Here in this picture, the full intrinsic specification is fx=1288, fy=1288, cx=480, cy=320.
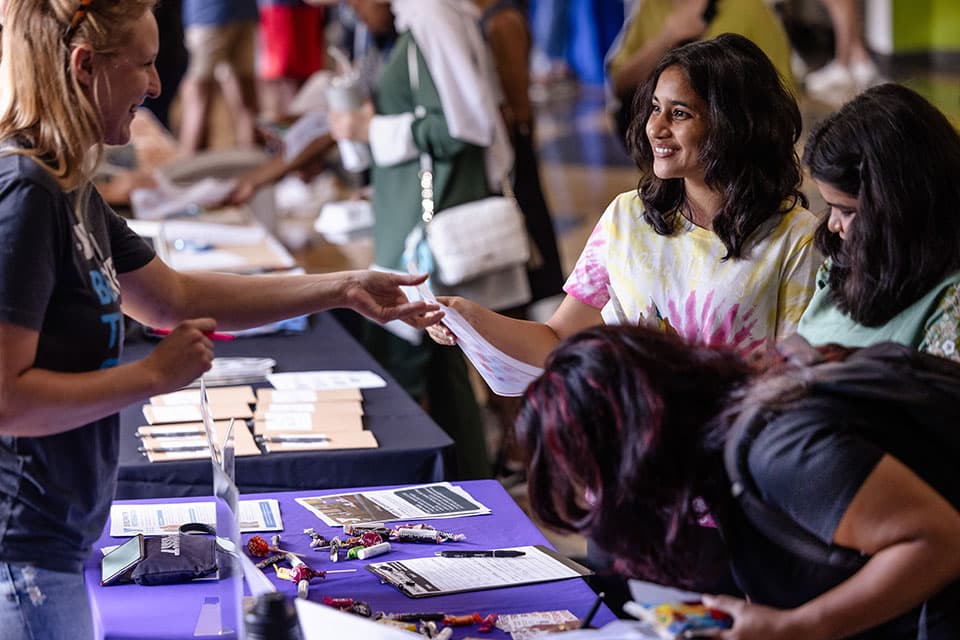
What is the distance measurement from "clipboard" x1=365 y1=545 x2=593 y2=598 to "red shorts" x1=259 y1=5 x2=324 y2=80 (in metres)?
6.36

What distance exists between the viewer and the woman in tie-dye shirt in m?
2.15

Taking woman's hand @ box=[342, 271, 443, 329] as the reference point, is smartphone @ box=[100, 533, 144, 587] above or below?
below

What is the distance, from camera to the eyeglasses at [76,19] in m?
1.54

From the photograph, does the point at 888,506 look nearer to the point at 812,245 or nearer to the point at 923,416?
the point at 923,416

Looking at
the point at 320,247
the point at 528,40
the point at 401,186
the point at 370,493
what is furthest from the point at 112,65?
the point at 320,247

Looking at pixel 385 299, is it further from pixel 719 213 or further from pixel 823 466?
pixel 823 466

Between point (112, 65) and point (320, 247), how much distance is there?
5394 millimetres

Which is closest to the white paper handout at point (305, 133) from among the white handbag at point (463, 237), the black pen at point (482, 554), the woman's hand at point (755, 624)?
the white handbag at point (463, 237)

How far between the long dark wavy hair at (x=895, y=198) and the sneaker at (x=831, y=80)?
9.07 m

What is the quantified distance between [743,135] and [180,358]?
1.05 m

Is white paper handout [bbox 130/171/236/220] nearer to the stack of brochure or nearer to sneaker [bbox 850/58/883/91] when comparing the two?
the stack of brochure

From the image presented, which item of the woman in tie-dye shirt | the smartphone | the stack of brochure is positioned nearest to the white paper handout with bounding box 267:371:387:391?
the stack of brochure

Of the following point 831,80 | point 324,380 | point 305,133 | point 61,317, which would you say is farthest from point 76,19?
point 831,80

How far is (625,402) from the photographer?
142 centimetres
